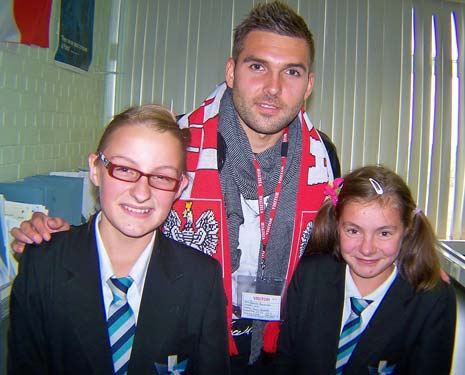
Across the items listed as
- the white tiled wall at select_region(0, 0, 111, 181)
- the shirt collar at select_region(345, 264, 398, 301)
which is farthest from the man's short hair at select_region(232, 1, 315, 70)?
the white tiled wall at select_region(0, 0, 111, 181)

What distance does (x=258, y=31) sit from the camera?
159 centimetres

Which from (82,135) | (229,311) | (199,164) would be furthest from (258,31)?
(82,135)

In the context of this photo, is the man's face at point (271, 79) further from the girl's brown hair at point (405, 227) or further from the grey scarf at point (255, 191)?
the girl's brown hair at point (405, 227)

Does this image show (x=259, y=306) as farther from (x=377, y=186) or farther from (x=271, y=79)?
(x=271, y=79)

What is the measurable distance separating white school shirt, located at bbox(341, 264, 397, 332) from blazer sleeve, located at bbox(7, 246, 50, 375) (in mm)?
945

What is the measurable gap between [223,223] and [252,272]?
0.75 ft

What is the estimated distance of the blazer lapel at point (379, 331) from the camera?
4.43 feet

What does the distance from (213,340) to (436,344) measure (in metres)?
0.74

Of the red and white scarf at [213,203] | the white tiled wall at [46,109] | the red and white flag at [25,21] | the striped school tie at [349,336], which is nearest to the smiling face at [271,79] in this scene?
the red and white scarf at [213,203]

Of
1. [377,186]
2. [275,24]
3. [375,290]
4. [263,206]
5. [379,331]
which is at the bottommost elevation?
[379,331]

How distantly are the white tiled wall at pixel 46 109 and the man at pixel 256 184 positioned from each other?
1.18m

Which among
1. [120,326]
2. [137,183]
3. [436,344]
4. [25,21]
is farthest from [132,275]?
[25,21]

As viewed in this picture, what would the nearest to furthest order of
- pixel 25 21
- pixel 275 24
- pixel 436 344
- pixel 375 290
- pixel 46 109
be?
pixel 436 344, pixel 375 290, pixel 275 24, pixel 25 21, pixel 46 109

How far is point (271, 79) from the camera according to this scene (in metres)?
1.54
